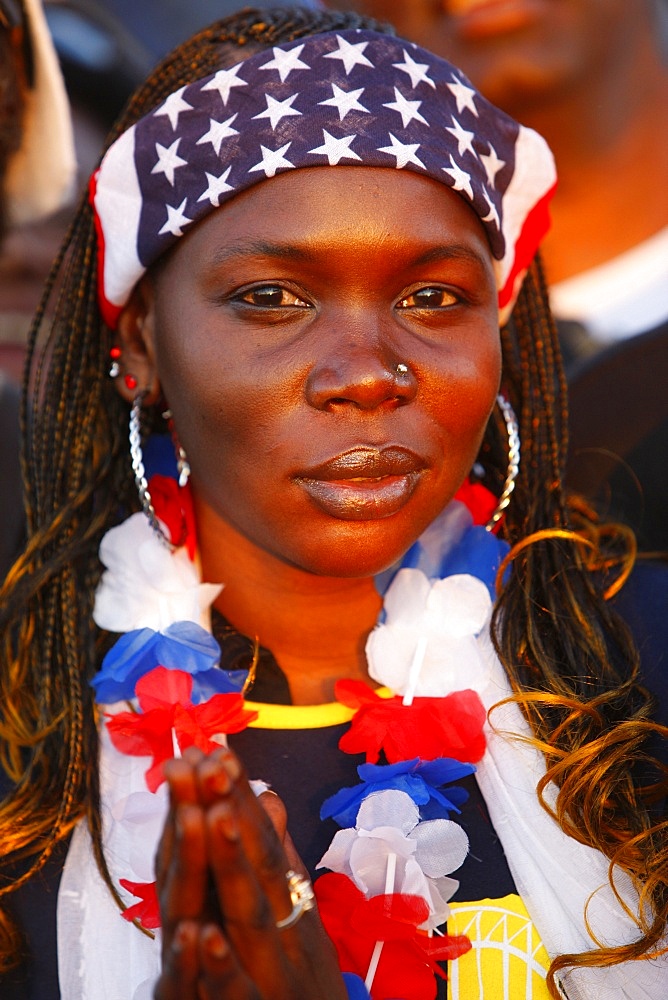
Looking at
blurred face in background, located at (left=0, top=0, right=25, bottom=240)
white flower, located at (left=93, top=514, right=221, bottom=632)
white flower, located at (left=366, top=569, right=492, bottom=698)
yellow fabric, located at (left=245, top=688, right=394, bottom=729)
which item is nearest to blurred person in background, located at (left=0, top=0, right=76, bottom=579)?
blurred face in background, located at (left=0, top=0, right=25, bottom=240)

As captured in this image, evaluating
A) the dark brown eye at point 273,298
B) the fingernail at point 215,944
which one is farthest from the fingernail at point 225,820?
the dark brown eye at point 273,298

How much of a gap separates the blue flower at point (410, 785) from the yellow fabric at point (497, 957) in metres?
0.16

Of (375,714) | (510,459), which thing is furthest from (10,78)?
(375,714)

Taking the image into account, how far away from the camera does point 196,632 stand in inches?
90.3

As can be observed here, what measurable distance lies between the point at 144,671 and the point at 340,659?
359 mm

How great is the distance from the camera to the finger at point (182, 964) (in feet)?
4.93

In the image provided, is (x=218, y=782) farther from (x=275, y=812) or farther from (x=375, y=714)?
(x=375, y=714)

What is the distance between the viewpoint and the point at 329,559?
2082 mm

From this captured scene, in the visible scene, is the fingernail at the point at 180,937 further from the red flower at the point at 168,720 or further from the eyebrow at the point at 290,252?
the eyebrow at the point at 290,252

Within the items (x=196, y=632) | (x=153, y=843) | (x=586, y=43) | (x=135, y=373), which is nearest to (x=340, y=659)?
(x=196, y=632)

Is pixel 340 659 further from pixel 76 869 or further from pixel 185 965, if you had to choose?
pixel 185 965

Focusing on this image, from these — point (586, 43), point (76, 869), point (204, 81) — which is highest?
point (586, 43)

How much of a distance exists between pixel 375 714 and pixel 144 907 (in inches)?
19.5

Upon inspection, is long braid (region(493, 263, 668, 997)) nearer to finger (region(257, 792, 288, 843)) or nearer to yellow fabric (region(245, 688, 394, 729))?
yellow fabric (region(245, 688, 394, 729))
